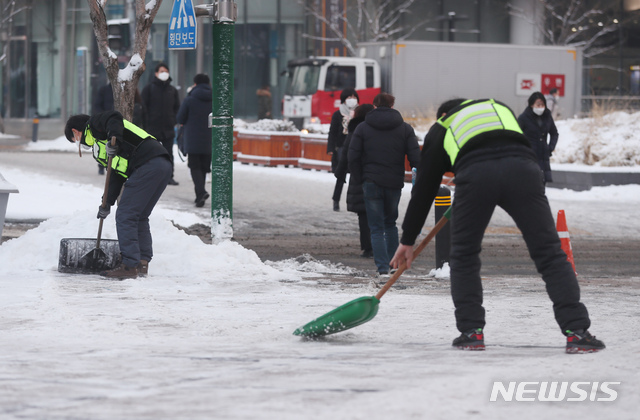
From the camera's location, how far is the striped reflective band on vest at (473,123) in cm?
583

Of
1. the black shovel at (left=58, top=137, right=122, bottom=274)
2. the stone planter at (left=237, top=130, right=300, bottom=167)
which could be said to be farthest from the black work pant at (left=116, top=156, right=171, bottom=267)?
the stone planter at (left=237, top=130, right=300, bottom=167)

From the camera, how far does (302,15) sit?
4456cm

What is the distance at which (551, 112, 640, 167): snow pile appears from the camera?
19219mm

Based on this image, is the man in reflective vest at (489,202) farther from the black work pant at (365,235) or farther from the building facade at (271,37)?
the building facade at (271,37)

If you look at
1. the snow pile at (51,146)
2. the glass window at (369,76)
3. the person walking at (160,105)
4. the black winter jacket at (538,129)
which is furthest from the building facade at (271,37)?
the black winter jacket at (538,129)

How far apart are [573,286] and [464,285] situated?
59 centimetres

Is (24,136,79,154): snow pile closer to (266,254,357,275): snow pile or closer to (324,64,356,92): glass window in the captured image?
(324,64,356,92): glass window

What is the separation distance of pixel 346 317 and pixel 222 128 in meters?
4.71

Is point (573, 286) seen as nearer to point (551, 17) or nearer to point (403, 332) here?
point (403, 332)

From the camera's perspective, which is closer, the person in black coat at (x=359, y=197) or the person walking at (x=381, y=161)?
the person walking at (x=381, y=161)

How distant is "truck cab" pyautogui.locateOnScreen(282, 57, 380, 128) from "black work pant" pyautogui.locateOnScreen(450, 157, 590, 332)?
23846 mm

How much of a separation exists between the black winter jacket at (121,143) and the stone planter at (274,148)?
46.0 feet

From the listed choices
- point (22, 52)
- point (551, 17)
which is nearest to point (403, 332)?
point (551, 17)

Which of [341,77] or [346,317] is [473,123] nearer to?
[346,317]
